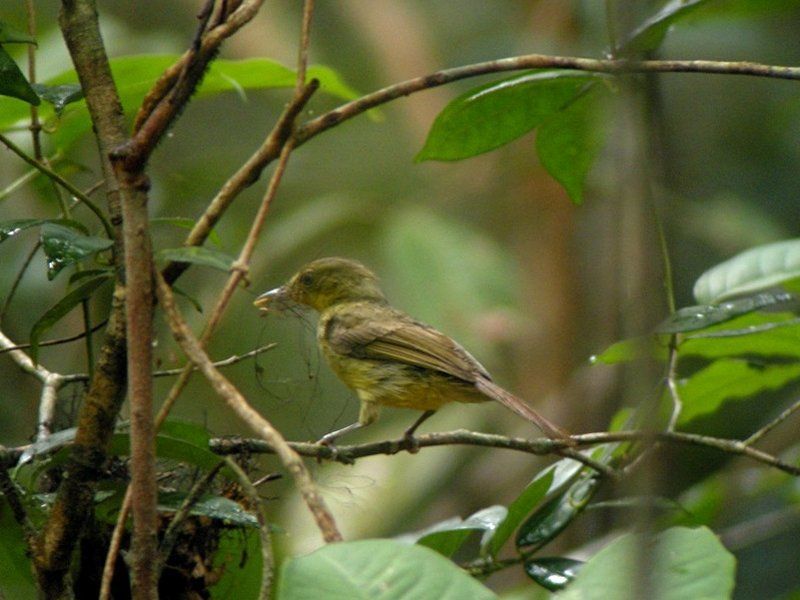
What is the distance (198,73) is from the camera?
167 centimetres

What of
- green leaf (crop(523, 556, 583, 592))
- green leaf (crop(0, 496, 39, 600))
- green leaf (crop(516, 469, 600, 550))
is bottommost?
green leaf (crop(523, 556, 583, 592))

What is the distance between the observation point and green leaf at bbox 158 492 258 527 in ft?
6.13

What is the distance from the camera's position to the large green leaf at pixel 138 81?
2523mm

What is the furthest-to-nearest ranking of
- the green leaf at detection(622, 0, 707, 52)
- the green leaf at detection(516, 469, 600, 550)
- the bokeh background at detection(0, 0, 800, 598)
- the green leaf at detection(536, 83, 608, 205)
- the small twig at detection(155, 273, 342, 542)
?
1. the bokeh background at detection(0, 0, 800, 598)
2. the green leaf at detection(536, 83, 608, 205)
3. the green leaf at detection(622, 0, 707, 52)
4. the green leaf at detection(516, 469, 600, 550)
5. the small twig at detection(155, 273, 342, 542)

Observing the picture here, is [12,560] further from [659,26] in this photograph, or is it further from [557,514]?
[659,26]

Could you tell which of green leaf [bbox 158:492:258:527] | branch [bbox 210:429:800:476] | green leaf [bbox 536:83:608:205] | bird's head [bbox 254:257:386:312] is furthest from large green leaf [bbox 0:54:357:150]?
bird's head [bbox 254:257:386:312]

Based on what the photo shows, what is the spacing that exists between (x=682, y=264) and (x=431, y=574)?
5982 millimetres

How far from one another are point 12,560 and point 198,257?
27.7 inches

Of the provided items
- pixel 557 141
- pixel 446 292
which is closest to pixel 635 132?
pixel 557 141

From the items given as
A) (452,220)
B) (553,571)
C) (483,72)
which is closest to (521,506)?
(553,571)

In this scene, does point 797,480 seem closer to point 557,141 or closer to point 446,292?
point 557,141

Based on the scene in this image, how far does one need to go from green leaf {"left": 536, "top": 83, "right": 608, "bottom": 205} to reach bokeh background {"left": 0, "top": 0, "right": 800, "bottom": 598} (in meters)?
1.99

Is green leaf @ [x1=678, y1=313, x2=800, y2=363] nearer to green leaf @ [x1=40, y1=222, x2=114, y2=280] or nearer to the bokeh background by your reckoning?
green leaf @ [x1=40, y1=222, x2=114, y2=280]

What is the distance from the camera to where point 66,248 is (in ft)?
5.94
